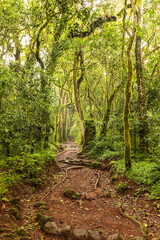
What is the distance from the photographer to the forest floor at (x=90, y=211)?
419 centimetres

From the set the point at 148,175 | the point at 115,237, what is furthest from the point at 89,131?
the point at 115,237

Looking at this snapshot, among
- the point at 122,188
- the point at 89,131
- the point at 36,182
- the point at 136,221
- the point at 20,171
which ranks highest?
the point at 89,131

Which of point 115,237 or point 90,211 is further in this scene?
point 90,211

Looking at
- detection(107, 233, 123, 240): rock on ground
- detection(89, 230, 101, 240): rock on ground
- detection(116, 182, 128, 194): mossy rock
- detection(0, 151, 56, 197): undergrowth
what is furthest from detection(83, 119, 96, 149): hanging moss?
detection(107, 233, 123, 240): rock on ground

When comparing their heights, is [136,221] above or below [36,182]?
below

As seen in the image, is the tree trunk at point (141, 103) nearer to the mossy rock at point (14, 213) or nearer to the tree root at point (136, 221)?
the tree root at point (136, 221)

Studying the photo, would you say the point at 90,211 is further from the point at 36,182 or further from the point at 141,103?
the point at 141,103

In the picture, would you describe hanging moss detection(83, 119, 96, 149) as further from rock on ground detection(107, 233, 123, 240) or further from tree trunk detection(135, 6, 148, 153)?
rock on ground detection(107, 233, 123, 240)

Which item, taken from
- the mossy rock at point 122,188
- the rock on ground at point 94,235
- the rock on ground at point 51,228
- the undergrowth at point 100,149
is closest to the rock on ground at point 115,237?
the rock on ground at point 94,235

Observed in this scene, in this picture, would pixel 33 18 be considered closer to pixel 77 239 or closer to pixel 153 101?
pixel 153 101

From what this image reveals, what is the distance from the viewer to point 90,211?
5.73 metres

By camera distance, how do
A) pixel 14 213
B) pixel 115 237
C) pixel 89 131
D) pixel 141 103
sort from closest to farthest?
pixel 115 237 < pixel 14 213 < pixel 141 103 < pixel 89 131

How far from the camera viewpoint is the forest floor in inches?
165

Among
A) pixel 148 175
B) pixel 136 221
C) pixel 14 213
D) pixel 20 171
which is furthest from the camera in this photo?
pixel 20 171
